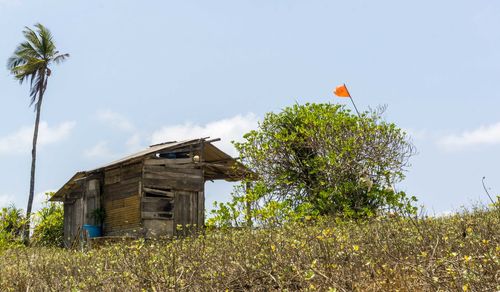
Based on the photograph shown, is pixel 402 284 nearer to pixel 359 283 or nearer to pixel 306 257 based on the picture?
pixel 359 283

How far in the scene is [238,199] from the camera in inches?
659

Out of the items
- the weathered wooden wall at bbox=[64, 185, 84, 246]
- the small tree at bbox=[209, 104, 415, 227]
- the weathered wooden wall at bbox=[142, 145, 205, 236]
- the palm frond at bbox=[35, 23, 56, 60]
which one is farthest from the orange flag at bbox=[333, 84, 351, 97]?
the palm frond at bbox=[35, 23, 56, 60]

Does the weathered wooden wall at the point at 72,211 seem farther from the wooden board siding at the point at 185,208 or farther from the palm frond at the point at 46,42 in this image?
the palm frond at the point at 46,42

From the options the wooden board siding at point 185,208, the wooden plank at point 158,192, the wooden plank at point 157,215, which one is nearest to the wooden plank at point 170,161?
the wooden plank at point 158,192

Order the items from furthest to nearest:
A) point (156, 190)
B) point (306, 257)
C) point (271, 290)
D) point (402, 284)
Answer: point (156, 190), point (306, 257), point (271, 290), point (402, 284)

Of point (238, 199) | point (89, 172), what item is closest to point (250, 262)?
point (238, 199)

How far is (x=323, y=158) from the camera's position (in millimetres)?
19172

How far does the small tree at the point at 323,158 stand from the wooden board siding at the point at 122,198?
437 cm

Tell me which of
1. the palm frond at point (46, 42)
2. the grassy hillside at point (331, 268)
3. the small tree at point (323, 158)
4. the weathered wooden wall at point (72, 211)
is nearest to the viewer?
the grassy hillside at point (331, 268)

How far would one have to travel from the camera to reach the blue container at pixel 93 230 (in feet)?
75.0

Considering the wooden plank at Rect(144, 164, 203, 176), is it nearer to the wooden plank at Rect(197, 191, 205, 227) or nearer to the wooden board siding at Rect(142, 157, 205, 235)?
the wooden board siding at Rect(142, 157, 205, 235)

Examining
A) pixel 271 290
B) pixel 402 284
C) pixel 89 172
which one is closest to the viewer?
pixel 402 284

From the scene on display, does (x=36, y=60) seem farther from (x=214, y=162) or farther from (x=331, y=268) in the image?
(x=331, y=268)

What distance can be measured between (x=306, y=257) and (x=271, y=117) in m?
14.5
